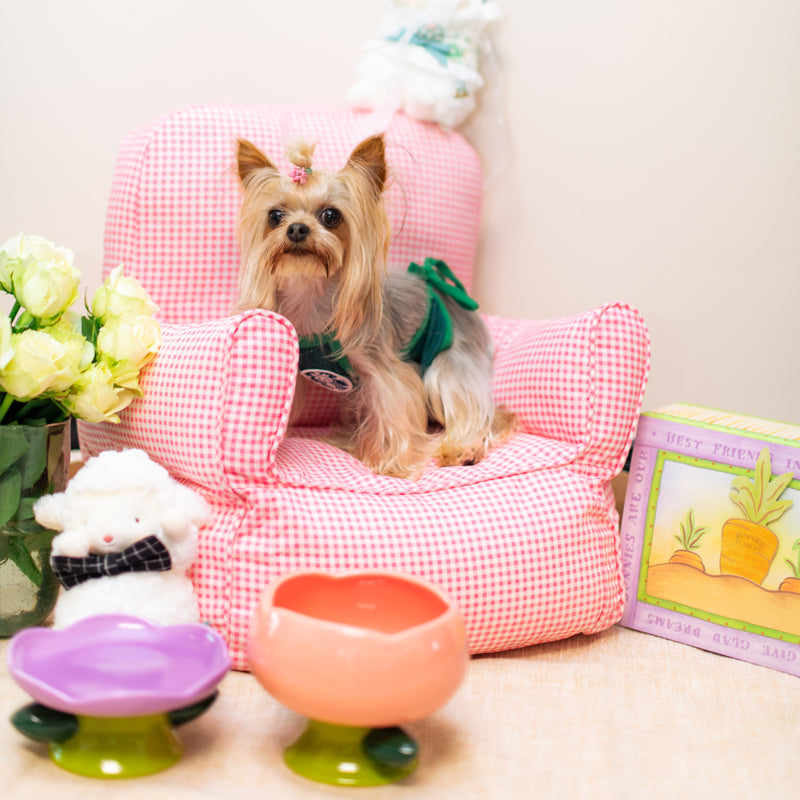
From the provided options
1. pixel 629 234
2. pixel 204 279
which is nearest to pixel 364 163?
pixel 204 279

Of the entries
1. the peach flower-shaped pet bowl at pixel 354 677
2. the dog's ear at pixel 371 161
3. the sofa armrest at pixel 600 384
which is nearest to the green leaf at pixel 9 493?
the peach flower-shaped pet bowl at pixel 354 677

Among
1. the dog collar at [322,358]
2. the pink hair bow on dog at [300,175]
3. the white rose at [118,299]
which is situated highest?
the pink hair bow on dog at [300,175]

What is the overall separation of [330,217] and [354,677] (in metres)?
1.12

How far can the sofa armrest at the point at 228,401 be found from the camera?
151 cm

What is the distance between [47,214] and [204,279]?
2.44 feet

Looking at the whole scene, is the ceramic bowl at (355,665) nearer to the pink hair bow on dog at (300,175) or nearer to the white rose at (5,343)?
the white rose at (5,343)

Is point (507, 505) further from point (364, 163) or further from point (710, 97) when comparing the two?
point (710, 97)

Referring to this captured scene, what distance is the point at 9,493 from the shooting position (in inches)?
59.1

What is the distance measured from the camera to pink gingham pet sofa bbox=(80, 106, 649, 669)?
1.51 metres

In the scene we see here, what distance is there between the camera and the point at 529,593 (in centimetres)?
158

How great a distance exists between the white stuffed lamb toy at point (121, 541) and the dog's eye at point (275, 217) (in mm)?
684

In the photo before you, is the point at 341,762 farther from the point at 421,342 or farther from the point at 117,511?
the point at 421,342

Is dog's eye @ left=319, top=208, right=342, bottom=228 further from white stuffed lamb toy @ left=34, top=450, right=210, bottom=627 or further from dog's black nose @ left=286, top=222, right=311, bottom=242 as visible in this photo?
white stuffed lamb toy @ left=34, top=450, right=210, bottom=627

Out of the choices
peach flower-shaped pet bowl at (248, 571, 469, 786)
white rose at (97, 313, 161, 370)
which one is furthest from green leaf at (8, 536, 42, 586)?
peach flower-shaped pet bowl at (248, 571, 469, 786)
